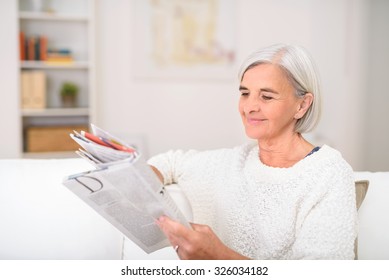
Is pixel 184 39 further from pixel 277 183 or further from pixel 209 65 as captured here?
pixel 277 183

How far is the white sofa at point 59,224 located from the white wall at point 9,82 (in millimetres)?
2286

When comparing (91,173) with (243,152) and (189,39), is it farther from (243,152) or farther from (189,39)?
(189,39)

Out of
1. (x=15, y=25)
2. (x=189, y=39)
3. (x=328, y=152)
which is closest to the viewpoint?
(x=328, y=152)

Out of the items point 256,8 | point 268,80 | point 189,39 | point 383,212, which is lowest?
point 383,212

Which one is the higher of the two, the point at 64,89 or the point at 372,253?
the point at 64,89

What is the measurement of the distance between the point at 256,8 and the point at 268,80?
327 centimetres

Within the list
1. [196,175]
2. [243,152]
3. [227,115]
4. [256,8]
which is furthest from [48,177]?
[256,8]

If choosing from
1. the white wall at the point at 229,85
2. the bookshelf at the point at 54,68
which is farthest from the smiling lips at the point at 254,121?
the white wall at the point at 229,85

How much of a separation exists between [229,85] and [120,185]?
3.48 m

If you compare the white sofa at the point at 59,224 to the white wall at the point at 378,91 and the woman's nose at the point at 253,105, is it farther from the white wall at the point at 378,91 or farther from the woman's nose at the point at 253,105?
the white wall at the point at 378,91

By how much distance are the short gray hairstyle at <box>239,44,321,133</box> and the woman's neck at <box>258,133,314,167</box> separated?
0.37 feet
